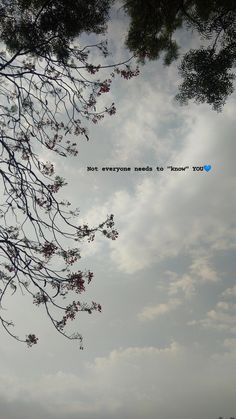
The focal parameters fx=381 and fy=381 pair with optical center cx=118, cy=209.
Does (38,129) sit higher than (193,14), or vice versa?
(193,14)

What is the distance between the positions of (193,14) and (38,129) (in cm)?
489

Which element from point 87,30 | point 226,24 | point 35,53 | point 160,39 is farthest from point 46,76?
point 226,24

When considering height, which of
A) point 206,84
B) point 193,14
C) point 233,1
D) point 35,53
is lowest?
point 35,53

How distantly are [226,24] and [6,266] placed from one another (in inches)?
292

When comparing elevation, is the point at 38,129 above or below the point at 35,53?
below

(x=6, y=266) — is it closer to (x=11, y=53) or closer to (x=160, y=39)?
(x=11, y=53)

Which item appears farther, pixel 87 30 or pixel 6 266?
pixel 87 30

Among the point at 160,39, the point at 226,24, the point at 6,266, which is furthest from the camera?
the point at 160,39

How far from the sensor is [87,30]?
865 cm

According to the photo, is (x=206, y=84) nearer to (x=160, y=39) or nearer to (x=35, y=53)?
(x=160, y=39)

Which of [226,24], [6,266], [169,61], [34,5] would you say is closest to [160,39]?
[169,61]

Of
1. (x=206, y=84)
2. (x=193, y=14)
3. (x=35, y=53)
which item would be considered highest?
(x=193, y=14)

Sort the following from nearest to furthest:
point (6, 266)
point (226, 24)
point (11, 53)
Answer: point (6, 266)
point (11, 53)
point (226, 24)

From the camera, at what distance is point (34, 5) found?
8.39 m
